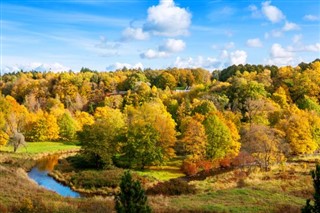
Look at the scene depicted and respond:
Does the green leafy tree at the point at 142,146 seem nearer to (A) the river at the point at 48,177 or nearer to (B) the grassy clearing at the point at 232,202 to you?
(A) the river at the point at 48,177

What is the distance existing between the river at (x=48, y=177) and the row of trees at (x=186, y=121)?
6.66 meters

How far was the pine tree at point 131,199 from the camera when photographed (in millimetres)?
16938

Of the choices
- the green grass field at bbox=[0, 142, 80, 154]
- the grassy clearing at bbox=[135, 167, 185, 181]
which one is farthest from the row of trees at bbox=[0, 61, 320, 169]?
the green grass field at bbox=[0, 142, 80, 154]

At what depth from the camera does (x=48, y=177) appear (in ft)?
180

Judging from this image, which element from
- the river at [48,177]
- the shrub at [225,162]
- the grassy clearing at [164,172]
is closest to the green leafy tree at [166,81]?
the river at [48,177]

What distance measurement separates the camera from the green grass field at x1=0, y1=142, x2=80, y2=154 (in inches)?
2918

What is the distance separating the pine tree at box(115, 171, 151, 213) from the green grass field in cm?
5909

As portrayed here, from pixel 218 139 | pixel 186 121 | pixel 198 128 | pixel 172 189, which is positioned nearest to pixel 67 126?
pixel 186 121

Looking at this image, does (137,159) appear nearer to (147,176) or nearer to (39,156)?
(147,176)

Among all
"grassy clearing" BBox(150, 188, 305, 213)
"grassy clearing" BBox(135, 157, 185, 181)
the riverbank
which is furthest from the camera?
"grassy clearing" BBox(135, 157, 185, 181)

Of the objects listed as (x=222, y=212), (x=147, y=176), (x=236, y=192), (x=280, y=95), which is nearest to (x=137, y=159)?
(x=147, y=176)

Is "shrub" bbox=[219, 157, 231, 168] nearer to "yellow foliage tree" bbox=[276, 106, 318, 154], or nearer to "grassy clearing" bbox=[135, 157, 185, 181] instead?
"grassy clearing" bbox=[135, 157, 185, 181]

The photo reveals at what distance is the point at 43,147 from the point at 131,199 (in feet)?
215

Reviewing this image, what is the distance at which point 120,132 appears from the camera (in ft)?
201
